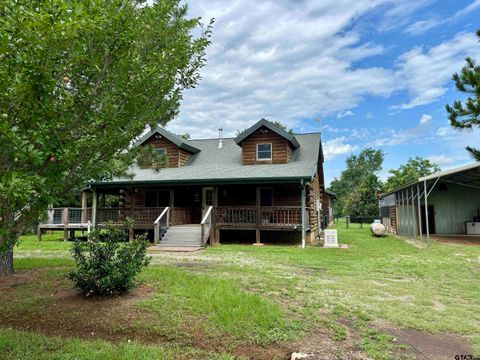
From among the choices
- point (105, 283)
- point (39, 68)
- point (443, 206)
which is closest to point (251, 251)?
point (105, 283)

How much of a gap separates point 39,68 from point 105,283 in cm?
366

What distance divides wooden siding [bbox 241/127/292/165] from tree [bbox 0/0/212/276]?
495 inches

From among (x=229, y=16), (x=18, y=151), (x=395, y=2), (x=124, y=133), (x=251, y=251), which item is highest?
(x=395, y=2)

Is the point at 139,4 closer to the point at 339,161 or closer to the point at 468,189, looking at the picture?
the point at 468,189

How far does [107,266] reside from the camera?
5.47 meters

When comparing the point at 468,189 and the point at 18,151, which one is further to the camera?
the point at 468,189

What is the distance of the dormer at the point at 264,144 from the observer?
57.2 feet

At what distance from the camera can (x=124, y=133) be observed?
Result: 453cm

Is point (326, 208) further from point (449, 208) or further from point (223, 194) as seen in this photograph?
point (223, 194)

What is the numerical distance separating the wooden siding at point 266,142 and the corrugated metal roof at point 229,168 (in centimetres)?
42

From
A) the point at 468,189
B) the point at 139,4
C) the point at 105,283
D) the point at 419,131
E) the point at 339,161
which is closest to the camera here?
the point at 139,4

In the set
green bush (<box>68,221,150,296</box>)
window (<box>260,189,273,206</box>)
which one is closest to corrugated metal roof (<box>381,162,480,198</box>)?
window (<box>260,189,273,206</box>)

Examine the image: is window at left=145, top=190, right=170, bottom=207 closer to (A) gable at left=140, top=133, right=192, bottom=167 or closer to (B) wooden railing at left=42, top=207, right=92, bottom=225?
(A) gable at left=140, top=133, right=192, bottom=167

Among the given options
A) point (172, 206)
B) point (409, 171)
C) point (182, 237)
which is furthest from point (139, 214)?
point (409, 171)
